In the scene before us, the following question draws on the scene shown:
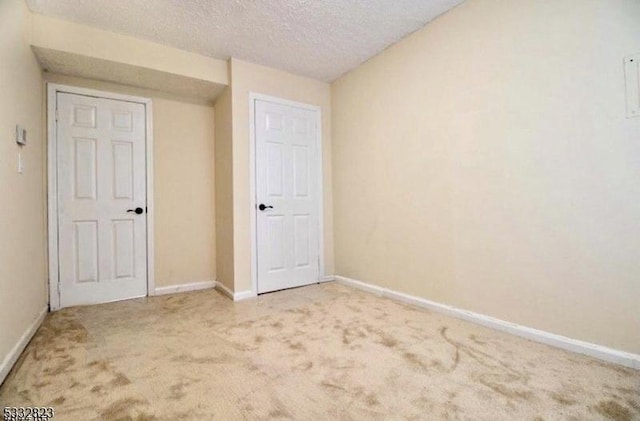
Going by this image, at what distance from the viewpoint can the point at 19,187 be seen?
1970 millimetres

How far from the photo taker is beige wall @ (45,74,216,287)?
10.6ft

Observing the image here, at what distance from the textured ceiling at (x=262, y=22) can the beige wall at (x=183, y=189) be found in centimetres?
78

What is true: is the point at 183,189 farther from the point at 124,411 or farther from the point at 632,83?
the point at 632,83

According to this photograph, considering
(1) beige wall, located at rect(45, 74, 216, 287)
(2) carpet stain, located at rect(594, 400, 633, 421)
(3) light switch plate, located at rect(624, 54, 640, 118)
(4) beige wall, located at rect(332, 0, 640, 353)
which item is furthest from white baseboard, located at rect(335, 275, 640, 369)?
(1) beige wall, located at rect(45, 74, 216, 287)

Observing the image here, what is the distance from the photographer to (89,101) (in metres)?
2.90

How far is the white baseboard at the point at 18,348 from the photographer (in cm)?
155

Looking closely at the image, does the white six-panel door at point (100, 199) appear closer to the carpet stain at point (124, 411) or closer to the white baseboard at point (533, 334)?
the carpet stain at point (124, 411)

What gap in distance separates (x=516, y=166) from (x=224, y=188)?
2.73 metres

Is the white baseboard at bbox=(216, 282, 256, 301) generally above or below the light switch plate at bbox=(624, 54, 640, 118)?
below

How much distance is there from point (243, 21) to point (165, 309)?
2.64m

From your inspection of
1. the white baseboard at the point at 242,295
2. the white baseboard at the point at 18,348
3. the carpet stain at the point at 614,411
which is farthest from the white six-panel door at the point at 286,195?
the carpet stain at the point at 614,411

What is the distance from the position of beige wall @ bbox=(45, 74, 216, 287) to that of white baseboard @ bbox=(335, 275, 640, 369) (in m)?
2.24

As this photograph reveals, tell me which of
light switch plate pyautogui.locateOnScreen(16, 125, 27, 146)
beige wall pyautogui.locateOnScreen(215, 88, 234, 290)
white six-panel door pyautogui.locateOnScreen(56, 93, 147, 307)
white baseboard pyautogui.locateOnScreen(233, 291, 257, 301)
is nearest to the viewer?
light switch plate pyautogui.locateOnScreen(16, 125, 27, 146)

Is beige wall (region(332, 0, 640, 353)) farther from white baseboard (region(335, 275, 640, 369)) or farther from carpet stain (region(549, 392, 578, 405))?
carpet stain (region(549, 392, 578, 405))
